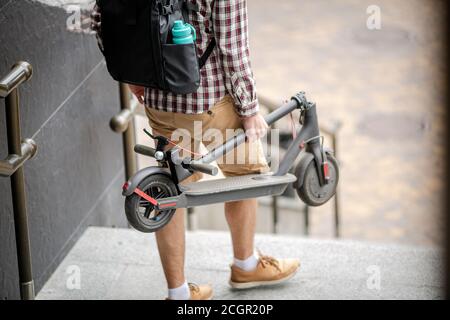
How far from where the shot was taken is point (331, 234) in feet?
29.1

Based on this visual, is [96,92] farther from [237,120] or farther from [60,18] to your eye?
[237,120]

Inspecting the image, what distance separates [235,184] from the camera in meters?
3.50

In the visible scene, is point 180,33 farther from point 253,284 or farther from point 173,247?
point 253,284

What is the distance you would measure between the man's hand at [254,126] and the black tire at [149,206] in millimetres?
364

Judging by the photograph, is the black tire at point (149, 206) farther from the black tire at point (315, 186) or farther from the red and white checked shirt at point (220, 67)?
the black tire at point (315, 186)

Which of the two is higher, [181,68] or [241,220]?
[181,68]

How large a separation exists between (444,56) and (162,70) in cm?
134

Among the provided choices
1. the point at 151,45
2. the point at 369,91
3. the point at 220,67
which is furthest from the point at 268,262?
the point at 369,91

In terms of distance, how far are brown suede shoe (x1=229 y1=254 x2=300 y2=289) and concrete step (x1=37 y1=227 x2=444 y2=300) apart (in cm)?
4

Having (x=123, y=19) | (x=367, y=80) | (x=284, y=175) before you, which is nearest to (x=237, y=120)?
(x=284, y=175)

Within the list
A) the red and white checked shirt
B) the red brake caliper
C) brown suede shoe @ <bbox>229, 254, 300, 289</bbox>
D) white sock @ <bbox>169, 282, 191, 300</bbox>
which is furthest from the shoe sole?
the red and white checked shirt

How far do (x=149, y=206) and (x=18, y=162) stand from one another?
24.5 inches

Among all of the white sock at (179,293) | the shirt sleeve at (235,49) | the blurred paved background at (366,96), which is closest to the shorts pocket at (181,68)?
the shirt sleeve at (235,49)

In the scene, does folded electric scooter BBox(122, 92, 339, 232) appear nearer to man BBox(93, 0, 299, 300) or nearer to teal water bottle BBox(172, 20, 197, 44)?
man BBox(93, 0, 299, 300)
